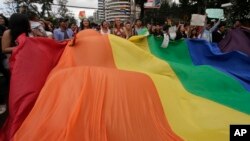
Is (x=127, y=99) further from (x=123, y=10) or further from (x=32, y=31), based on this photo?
(x=123, y=10)

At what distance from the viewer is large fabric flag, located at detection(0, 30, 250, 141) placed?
4.07 m

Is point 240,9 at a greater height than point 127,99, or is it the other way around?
point 240,9

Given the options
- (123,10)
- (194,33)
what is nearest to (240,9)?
(194,33)

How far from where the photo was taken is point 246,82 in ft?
19.6

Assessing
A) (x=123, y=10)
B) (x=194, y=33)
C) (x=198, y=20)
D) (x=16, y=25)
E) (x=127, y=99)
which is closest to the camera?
(x=127, y=99)

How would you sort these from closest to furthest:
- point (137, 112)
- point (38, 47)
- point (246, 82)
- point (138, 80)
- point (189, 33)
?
1. point (137, 112)
2. point (138, 80)
3. point (38, 47)
4. point (246, 82)
5. point (189, 33)

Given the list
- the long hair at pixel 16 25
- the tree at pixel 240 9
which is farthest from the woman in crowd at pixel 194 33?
the long hair at pixel 16 25

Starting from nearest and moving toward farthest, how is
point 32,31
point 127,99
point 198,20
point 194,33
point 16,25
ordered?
point 127,99, point 16,25, point 32,31, point 198,20, point 194,33

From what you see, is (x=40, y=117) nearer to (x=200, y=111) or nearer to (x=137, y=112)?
(x=137, y=112)

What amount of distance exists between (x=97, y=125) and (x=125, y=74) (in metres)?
0.87

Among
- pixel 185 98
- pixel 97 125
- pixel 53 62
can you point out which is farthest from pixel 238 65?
pixel 97 125

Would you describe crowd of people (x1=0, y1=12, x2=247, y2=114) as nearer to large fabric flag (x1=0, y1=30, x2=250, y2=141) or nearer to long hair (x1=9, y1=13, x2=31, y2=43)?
long hair (x1=9, y1=13, x2=31, y2=43)

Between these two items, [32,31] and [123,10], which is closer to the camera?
[32,31]

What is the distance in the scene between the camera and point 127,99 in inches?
174
